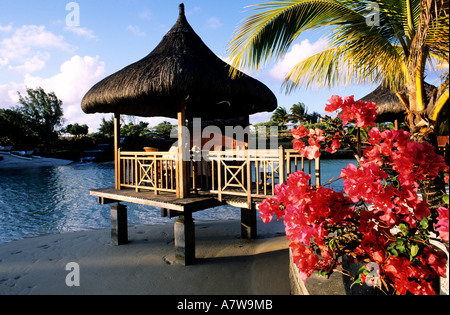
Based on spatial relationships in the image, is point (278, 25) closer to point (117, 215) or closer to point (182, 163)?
point (182, 163)

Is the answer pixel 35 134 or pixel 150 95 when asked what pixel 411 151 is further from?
pixel 35 134

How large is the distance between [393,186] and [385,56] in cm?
174

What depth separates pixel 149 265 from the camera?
5160 mm

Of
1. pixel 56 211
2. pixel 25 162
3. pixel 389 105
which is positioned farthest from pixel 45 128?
pixel 389 105

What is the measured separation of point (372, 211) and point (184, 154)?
376 cm

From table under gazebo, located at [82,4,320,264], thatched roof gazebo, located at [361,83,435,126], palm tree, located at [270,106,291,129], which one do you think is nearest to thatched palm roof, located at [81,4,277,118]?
table under gazebo, located at [82,4,320,264]

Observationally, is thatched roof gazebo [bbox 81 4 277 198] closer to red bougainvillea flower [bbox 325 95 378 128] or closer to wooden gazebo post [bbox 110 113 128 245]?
wooden gazebo post [bbox 110 113 128 245]

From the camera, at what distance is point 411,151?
152 cm

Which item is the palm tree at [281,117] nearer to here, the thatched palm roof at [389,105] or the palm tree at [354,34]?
the thatched palm roof at [389,105]

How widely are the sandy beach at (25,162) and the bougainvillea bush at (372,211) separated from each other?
106 feet

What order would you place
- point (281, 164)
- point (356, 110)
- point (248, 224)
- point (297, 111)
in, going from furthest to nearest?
1. point (297, 111)
2. point (248, 224)
3. point (281, 164)
4. point (356, 110)
